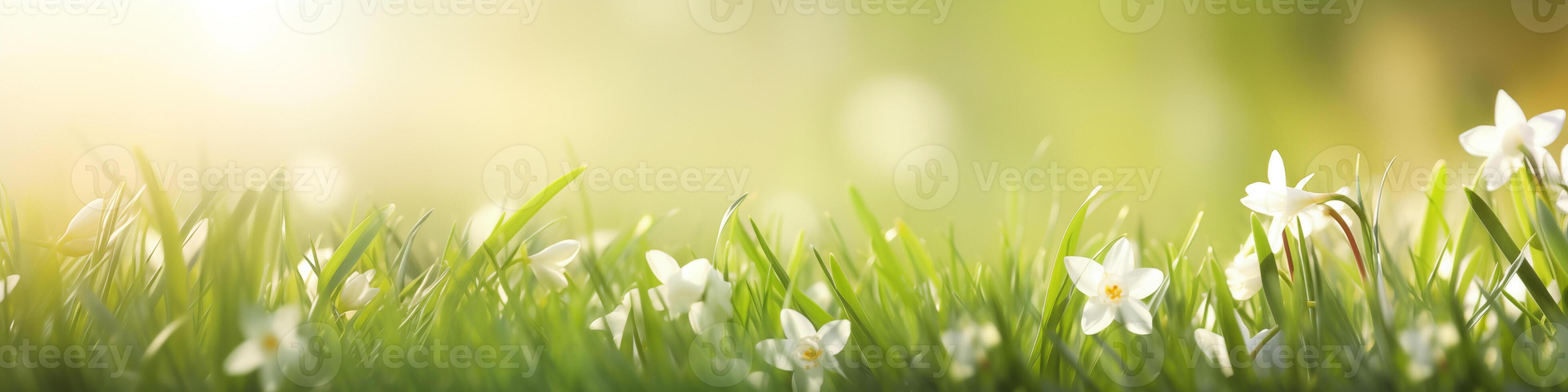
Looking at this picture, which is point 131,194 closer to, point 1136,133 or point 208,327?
point 208,327

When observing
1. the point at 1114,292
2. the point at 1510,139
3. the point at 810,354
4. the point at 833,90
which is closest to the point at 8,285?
the point at 810,354

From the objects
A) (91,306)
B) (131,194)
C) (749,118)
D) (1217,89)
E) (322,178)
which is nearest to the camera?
(91,306)

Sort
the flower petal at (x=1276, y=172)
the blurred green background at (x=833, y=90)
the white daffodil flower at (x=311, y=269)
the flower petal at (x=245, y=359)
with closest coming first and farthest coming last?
1. the flower petal at (x=245, y=359)
2. the flower petal at (x=1276, y=172)
3. the white daffodil flower at (x=311, y=269)
4. the blurred green background at (x=833, y=90)

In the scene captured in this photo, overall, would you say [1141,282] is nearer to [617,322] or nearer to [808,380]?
[808,380]

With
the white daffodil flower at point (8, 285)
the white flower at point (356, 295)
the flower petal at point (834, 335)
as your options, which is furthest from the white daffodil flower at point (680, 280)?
the white daffodil flower at point (8, 285)

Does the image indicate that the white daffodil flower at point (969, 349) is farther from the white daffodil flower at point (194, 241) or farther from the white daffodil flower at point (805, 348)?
the white daffodil flower at point (194, 241)

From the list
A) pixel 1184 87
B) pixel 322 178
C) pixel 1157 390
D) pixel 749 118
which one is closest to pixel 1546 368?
pixel 1157 390
